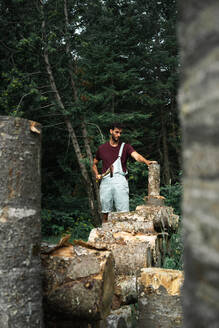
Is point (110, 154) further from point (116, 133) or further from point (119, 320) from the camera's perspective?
point (119, 320)

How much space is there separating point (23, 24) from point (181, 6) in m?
9.83

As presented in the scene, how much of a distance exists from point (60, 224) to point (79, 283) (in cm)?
812

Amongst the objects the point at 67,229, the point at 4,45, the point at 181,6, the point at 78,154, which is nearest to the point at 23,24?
the point at 4,45

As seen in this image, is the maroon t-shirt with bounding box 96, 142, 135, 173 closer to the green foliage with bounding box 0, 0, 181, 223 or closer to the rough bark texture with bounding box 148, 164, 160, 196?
the rough bark texture with bounding box 148, 164, 160, 196

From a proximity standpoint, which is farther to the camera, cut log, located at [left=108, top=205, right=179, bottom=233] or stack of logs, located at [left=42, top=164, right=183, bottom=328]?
cut log, located at [left=108, top=205, right=179, bottom=233]

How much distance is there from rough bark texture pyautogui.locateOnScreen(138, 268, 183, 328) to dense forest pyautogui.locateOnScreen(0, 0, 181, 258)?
6165 millimetres

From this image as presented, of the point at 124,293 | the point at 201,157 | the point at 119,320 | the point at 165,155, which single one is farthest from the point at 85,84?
the point at 201,157

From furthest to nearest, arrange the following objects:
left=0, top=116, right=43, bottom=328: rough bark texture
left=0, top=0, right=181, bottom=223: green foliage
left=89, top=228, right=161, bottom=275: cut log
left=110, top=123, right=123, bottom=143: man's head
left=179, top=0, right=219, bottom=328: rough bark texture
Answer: left=0, top=0, right=181, bottom=223: green foliage
left=110, top=123, right=123, bottom=143: man's head
left=89, top=228, right=161, bottom=275: cut log
left=0, top=116, right=43, bottom=328: rough bark texture
left=179, top=0, right=219, bottom=328: rough bark texture

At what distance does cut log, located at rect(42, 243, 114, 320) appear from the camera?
7.02 ft

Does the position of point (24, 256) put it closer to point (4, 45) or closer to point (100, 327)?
point (100, 327)

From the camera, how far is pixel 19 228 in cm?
190

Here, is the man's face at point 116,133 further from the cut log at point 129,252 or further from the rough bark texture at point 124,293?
the rough bark texture at point 124,293

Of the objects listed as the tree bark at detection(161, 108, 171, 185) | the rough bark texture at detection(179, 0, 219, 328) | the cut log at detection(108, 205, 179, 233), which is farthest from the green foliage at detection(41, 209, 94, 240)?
the rough bark texture at detection(179, 0, 219, 328)

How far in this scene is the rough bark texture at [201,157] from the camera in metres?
0.66
